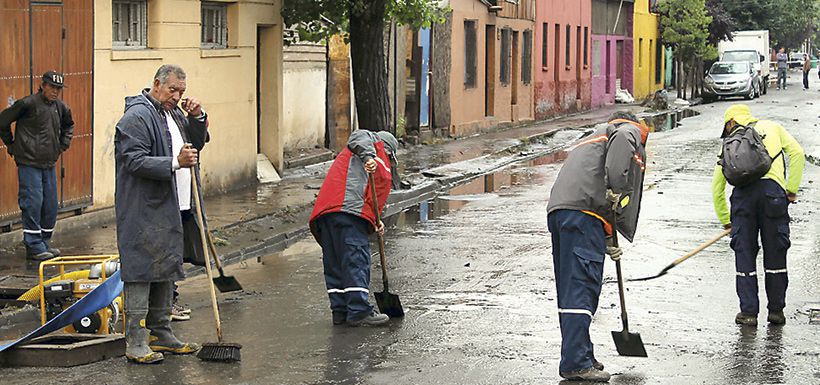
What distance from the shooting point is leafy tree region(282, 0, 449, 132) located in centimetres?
1903

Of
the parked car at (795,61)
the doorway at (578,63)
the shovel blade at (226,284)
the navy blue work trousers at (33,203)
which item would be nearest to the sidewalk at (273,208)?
the navy blue work trousers at (33,203)

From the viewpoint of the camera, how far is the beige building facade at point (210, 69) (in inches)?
589

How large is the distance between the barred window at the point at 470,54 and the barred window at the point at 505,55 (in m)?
2.54

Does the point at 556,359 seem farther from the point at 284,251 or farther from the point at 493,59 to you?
the point at 493,59

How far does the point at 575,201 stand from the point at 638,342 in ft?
3.27

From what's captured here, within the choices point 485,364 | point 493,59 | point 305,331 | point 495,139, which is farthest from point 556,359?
point 493,59

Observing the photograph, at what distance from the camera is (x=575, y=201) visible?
315 inches

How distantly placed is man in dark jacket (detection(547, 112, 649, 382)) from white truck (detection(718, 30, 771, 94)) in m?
49.2

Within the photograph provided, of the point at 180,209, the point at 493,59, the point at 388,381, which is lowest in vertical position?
the point at 388,381

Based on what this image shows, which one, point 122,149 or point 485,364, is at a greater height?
point 122,149

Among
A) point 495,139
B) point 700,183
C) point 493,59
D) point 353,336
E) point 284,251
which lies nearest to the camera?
point 353,336

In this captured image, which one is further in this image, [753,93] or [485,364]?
[753,93]

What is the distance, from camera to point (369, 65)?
19.3 m

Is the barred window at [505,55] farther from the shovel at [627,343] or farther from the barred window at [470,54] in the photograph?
the shovel at [627,343]
